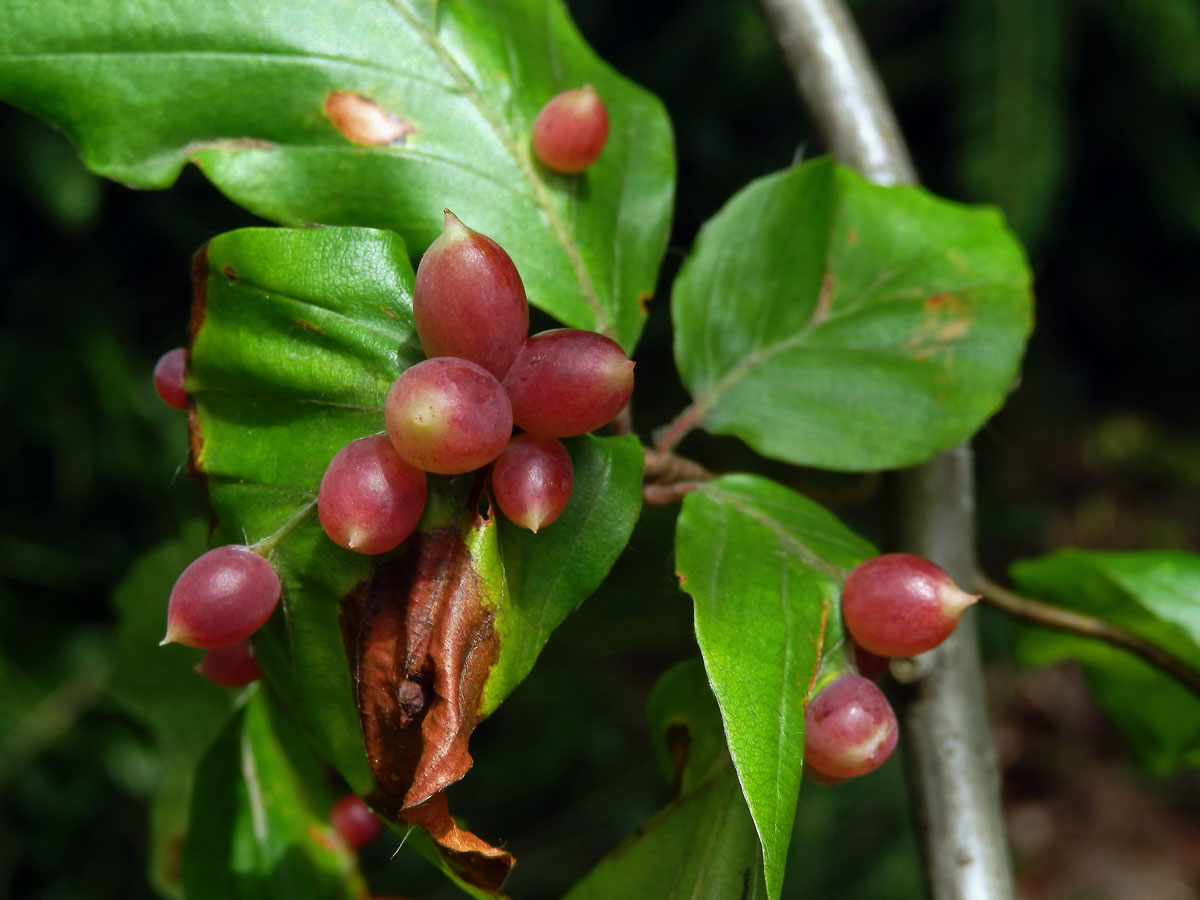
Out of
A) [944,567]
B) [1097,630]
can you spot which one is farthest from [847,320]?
[1097,630]

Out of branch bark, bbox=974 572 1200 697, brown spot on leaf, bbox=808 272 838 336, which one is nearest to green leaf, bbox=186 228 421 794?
brown spot on leaf, bbox=808 272 838 336

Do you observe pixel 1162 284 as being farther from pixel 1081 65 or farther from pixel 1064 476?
pixel 1081 65

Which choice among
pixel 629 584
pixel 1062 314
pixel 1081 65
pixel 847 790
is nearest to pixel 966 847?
pixel 629 584

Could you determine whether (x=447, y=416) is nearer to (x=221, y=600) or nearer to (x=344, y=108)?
(x=221, y=600)

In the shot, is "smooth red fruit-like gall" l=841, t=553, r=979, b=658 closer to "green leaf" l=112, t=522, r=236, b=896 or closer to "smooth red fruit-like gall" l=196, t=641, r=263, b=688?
"smooth red fruit-like gall" l=196, t=641, r=263, b=688

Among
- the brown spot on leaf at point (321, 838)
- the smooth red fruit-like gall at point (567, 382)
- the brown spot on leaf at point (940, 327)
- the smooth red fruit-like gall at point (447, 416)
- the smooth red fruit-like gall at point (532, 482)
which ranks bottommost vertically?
the brown spot on leaf at point (321, 838)

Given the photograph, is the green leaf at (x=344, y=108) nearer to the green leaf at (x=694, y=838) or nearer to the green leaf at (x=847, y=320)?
the green leaf at (x=847, y=320)

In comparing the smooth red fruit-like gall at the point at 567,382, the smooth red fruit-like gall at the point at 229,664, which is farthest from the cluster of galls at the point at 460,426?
the smooth red fruit-like gall at the point at 229,664
